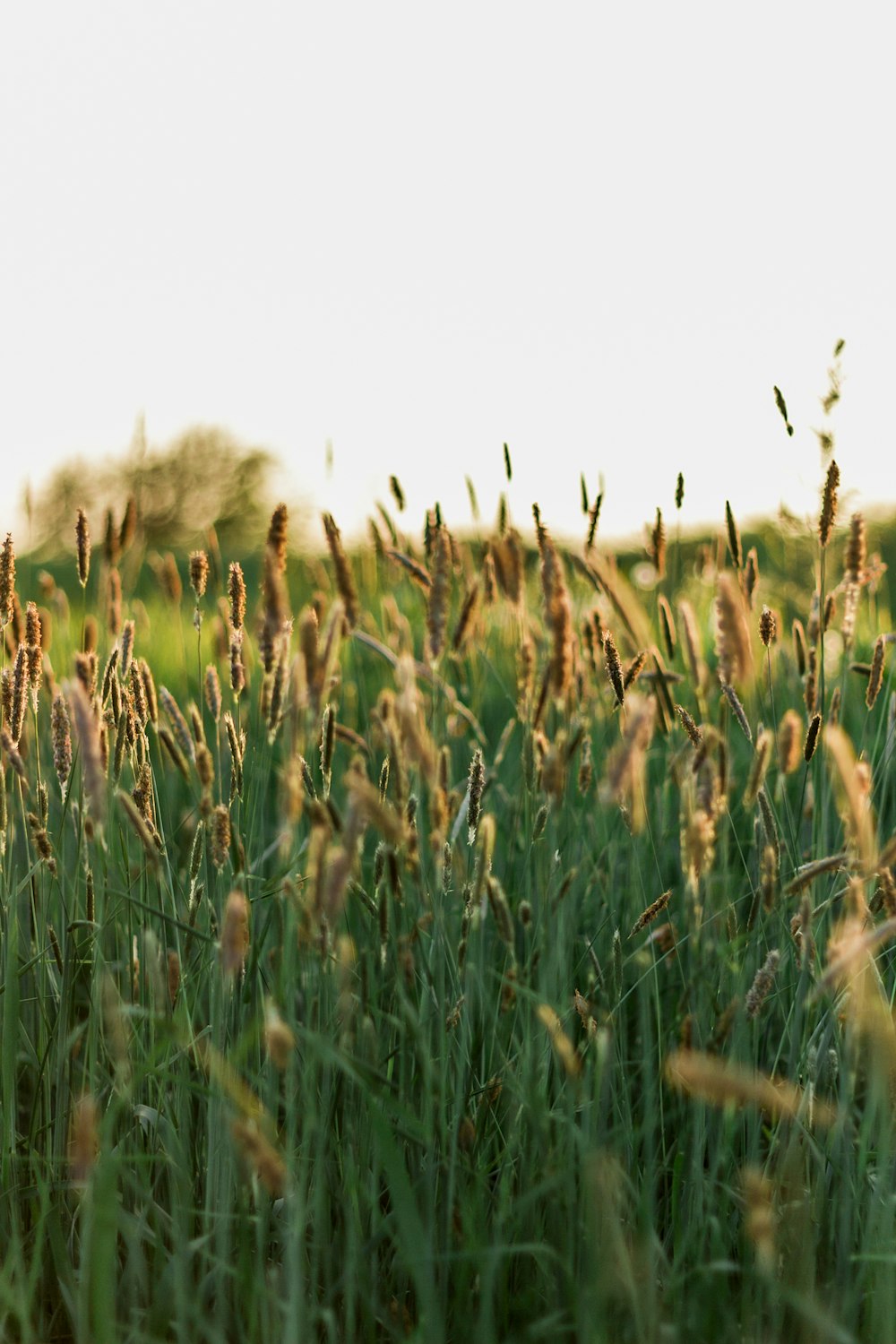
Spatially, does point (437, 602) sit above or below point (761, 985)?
above

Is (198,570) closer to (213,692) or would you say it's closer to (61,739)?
(213,692)

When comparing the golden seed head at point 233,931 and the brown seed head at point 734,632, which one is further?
the brown seed head at point 734,632

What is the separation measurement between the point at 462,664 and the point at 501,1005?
1664mm

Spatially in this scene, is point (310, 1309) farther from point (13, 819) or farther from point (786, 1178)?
point (13, 819)

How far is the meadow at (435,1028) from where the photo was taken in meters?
1.19

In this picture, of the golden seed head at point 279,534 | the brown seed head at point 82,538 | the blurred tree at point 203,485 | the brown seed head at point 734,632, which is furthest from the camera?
the blurred tree at point 203,485

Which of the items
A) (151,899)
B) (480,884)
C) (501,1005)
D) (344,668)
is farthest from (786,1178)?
(344,668)

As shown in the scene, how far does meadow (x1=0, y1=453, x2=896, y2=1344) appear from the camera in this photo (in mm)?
1187

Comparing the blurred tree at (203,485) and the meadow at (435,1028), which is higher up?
the blurred tree at (203,485)

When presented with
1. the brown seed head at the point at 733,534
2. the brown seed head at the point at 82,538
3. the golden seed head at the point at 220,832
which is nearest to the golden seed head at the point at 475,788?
the golden seed head at the point at 220,832

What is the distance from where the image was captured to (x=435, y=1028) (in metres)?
1.85

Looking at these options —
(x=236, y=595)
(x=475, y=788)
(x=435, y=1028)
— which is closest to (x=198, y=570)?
(x=236, y=595)

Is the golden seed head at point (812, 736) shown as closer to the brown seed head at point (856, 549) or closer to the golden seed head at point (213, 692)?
the brown seed head at point (856, 549)

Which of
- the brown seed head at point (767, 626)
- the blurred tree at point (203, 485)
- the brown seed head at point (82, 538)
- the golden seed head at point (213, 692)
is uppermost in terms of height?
the blurred tree at point (203, 485)
